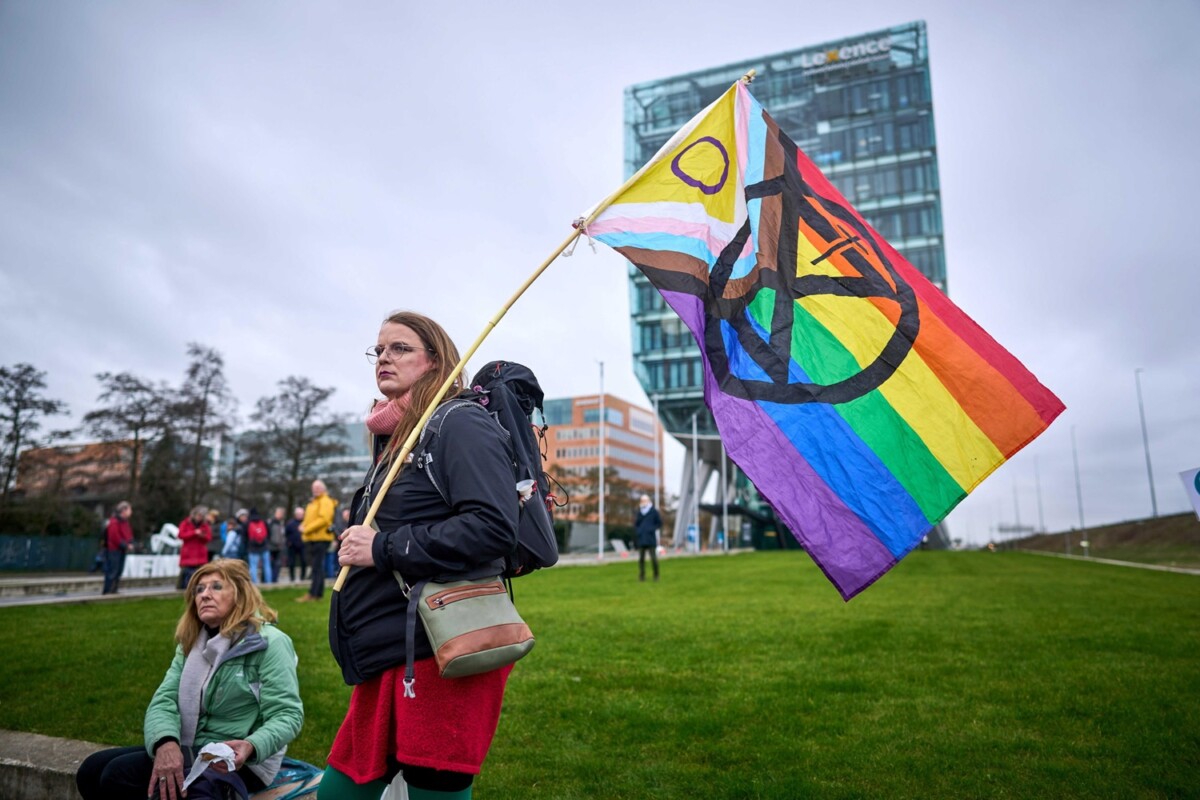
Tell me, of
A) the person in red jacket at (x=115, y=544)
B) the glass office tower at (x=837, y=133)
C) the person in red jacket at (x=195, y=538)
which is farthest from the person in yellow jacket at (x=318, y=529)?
the glass office tower at (x=837, y=133)

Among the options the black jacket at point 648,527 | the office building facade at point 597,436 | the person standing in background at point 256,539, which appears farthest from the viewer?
the office building facade at point 597,436

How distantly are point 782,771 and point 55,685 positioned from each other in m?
6.26

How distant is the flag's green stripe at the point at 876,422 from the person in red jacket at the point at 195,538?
12.8m

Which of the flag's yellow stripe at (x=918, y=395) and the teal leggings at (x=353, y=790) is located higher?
the flag's yellow stripe at (x=918, y=395)

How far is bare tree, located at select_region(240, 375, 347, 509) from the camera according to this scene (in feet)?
126

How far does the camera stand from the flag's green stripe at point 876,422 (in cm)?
369

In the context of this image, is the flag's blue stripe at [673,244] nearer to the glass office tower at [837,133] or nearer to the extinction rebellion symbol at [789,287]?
the extinction rebellion symbol at [789,287]

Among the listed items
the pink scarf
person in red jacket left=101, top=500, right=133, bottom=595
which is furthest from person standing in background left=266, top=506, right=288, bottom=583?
the pink scarf

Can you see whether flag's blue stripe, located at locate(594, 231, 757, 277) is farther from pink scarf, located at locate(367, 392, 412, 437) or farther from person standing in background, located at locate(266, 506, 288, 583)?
person standing in background, located at locate(266, 506, 288, 583)

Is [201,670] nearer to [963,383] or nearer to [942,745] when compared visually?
[963,383]

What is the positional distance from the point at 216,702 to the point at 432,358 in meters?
2.28

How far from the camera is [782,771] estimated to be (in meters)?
4.69

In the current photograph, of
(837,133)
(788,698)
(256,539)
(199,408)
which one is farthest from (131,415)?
(837,133)

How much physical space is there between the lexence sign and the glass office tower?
9 centimetres
